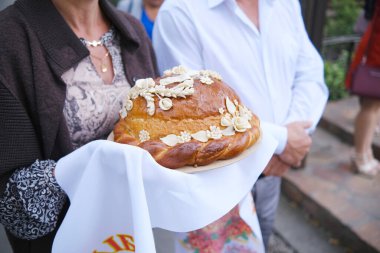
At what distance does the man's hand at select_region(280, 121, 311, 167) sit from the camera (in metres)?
1.74

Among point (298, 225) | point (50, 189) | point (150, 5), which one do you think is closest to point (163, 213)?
point (50, 189)

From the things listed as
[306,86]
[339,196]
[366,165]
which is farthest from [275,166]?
[366,165]

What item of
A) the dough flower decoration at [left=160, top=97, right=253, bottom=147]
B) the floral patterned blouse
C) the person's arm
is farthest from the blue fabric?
the person's arm

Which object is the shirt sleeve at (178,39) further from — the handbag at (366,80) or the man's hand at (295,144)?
the handbag at (366,80)

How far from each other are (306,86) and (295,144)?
45 centimetres

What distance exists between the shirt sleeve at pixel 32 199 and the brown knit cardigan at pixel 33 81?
4 centimetres

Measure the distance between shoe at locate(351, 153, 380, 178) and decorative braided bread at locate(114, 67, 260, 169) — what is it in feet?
9.20

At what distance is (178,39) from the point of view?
68.9 inches

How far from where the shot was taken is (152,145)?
123 cm

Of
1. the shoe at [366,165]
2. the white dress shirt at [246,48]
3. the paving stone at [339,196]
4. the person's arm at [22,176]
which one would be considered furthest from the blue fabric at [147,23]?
the shoe at [366,165]

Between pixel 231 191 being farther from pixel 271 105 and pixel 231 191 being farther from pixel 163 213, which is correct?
pixel 271 105

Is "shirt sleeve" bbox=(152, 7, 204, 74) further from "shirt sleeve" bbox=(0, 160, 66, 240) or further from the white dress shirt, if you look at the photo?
"shirt sleeve" bbox=(0, 160, 66, 240)

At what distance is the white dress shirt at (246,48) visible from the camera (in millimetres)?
1747

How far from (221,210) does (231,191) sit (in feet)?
0.27
